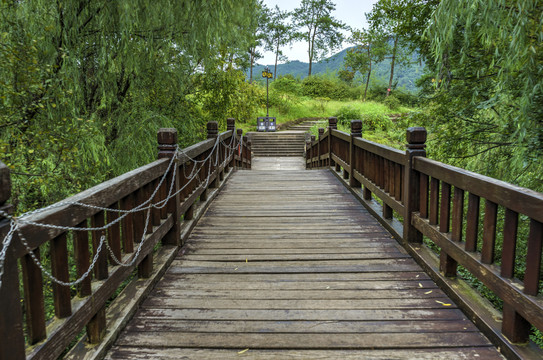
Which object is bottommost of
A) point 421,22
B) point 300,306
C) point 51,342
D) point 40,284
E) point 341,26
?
point 300,306

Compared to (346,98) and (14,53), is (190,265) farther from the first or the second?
(346,98)

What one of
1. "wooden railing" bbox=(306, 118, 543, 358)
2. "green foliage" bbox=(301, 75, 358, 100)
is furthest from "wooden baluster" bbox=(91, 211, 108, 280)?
"green foliage" bbox=(301, 75, 358, 100)

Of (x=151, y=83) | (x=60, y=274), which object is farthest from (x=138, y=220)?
(x=151, y=83)

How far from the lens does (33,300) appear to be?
187 cm

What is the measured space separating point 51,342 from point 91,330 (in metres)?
0.49

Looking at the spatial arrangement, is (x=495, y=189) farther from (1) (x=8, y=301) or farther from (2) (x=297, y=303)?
(1) (x=8, y=301)

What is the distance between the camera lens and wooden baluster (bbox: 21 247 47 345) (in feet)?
6.03

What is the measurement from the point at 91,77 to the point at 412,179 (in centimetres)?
505

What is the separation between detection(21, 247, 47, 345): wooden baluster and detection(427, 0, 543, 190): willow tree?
4.36 metres

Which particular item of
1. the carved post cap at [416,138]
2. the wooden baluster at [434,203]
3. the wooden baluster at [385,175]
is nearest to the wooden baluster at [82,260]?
the wooden baluster at [434,203]

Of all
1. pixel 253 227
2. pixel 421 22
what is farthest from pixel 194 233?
pixel 421 22

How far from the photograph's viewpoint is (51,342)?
6.37 feet

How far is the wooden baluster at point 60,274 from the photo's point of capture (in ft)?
6.75

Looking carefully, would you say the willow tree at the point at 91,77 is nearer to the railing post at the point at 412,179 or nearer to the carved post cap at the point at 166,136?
the carved post cap at the point at 166,136
